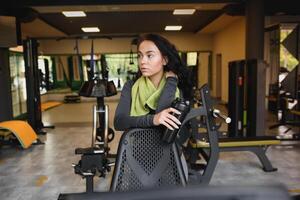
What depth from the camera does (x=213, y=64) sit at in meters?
13.3

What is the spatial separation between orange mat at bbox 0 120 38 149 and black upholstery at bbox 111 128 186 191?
4.45 metres

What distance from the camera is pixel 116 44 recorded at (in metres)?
13.7

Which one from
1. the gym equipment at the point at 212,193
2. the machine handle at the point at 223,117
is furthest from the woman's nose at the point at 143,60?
the machine handle at the point at 223,117

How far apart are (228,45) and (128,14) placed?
415 centimetres

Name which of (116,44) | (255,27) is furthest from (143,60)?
(116,44)

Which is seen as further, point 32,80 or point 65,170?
point 32,80

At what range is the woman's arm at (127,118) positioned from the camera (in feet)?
3.68

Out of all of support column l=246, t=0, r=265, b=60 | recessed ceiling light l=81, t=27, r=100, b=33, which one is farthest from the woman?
recessed ceiling light l=81, t=27, r=100, b=33

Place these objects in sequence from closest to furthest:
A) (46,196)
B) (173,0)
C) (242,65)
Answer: (46,196) < (242,65) < (173,0)

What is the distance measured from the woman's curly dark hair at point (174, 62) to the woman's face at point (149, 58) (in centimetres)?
2

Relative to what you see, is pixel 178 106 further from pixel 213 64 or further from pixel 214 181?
pixel 213 64

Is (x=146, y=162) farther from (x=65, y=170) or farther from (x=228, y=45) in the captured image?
(x=228, y=45)

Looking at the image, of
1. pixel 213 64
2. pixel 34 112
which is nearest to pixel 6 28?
pixel 34 112

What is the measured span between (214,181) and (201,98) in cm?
185
